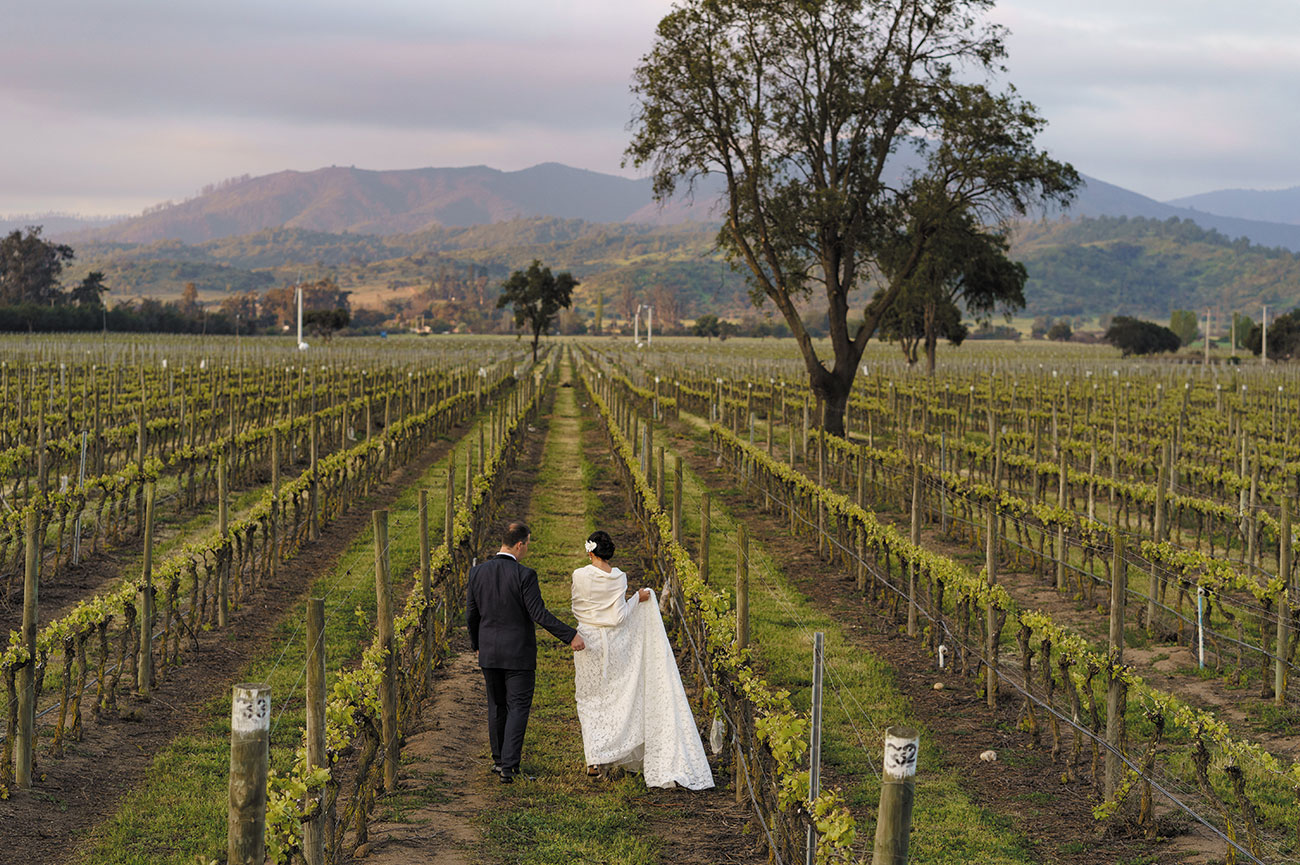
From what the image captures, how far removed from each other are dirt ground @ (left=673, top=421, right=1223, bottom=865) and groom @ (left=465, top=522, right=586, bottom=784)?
117 inches

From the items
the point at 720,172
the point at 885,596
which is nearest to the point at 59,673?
the point at 885,596

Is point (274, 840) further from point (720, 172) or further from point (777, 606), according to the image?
point (720, 172)

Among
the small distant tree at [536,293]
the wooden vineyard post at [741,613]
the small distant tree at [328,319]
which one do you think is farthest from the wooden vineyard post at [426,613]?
the small distant tree at [328,319]

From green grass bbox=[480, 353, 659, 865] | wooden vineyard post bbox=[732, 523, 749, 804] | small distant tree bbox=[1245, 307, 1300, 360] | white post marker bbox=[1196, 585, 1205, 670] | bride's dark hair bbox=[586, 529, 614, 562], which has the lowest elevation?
green grass bbox=[480, 353, 659, 865]

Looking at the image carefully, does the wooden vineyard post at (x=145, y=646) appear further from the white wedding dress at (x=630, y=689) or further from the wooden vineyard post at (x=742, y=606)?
the wooden vineyard post at (x=742, y=606)

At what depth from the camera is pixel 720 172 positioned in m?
28.7

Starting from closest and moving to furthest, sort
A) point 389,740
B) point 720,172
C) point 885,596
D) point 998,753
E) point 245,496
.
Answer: point 389,740, point 998,753, point 885,596, point 245,496, point 720,172

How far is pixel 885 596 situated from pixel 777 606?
1174mm

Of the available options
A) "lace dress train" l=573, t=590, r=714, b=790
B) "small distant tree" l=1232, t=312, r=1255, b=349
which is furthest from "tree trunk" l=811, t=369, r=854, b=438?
"small distant tree" l=1232, t=312, r=1255, b=349

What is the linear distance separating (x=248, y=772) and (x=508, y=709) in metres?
3.34

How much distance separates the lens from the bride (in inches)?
284

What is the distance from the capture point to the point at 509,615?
728cm

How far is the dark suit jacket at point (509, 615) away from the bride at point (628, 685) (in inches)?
9.2

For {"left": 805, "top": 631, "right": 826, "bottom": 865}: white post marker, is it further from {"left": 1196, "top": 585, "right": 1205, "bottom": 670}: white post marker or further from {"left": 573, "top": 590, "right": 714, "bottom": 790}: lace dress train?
{"left": 1196, "top": 585, "right": 1205, "bottom": 670}: white post marker
